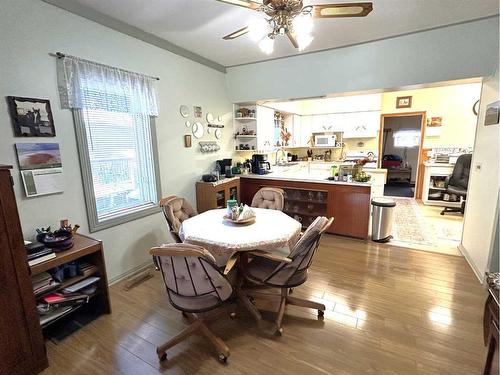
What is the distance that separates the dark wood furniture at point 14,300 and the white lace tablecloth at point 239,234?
1067 millimetres

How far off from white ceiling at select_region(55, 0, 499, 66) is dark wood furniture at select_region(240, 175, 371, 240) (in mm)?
1989

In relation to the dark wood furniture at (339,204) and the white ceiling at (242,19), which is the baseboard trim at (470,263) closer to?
the dark wood furniture at (339,204)

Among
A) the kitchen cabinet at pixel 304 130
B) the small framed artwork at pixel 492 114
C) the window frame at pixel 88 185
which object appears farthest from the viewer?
the kitchen cabinet at pixel 304 130

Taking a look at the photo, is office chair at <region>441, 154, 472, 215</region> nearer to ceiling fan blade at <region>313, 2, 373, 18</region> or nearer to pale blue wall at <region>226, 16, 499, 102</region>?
pale blue wall at <region>226, 16, 499, 102</region>

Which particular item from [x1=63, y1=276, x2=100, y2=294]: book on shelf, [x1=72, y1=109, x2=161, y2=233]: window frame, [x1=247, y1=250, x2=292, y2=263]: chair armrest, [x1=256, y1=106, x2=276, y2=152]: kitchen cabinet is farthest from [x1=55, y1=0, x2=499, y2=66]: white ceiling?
[x1=63, y1=276, x2=100, y2=294]: book on shelf

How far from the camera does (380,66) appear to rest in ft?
10.5

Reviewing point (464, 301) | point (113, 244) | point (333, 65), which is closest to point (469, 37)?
point (333, 65)

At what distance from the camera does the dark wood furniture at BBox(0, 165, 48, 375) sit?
4.83 ft

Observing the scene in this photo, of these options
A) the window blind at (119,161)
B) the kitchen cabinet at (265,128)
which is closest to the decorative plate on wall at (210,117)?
the kitchen cabinet at (265,128)

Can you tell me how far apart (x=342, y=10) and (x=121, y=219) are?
2820 mm

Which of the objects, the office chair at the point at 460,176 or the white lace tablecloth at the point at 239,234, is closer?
the white lace tablecloth at the point at 239,234

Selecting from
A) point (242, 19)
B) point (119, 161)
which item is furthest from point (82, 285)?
point (242, 19)

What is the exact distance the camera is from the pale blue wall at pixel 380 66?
2729 millimetres

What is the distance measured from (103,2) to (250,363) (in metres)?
3.29
